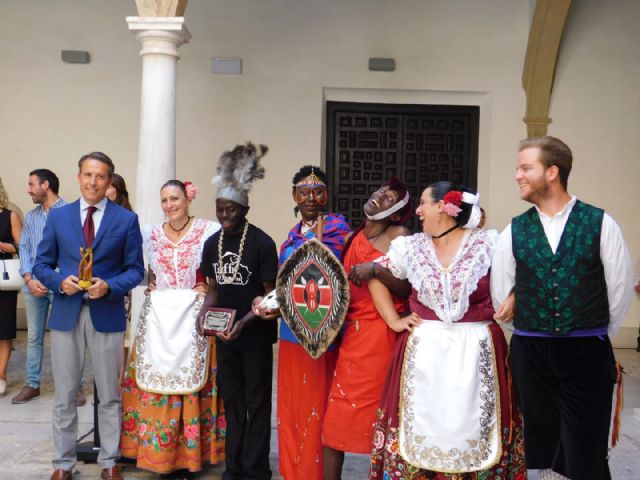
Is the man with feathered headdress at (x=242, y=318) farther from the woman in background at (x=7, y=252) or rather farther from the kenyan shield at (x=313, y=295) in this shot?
the woman in background at (x=7, y=252)

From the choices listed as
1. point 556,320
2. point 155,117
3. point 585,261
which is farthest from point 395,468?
point 155,117

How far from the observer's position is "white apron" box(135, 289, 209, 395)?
15.9 feet

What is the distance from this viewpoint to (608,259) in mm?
3562

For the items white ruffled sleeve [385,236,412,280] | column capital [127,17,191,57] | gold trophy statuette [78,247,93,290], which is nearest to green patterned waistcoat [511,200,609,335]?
white ruffled sleeve [385,236,412,280]

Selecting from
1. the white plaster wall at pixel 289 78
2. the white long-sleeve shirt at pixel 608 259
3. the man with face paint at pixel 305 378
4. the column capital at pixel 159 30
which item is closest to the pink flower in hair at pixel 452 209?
the white long-sleeve shirt at pixel 608 259

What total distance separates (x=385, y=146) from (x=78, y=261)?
569 centimetres

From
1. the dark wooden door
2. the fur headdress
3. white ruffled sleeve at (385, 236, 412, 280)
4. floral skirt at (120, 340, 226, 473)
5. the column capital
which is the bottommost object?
floral skirt at (120, 340, 226, 473)

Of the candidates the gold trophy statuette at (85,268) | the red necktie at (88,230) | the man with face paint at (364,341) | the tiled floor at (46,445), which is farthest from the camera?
the tiled floor at (46,445)

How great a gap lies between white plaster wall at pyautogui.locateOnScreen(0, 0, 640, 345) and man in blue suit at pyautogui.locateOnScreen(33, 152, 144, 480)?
4942 millimetres

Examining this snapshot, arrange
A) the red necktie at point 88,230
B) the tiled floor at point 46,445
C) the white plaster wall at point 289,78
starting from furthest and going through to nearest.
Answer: the white plaster wall at point 289,78, the tiled floor at point 46,445, the red necktie at point 88,230

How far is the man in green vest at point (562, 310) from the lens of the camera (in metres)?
3.57

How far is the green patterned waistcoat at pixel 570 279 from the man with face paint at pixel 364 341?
0.68 metres

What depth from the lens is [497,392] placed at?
3.83m

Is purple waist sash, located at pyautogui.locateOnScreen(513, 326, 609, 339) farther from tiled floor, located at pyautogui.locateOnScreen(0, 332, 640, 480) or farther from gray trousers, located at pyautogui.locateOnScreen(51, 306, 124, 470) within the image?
gray trousers, located at pyautogui.locateOnScreen(51, 306, 124, 470)
